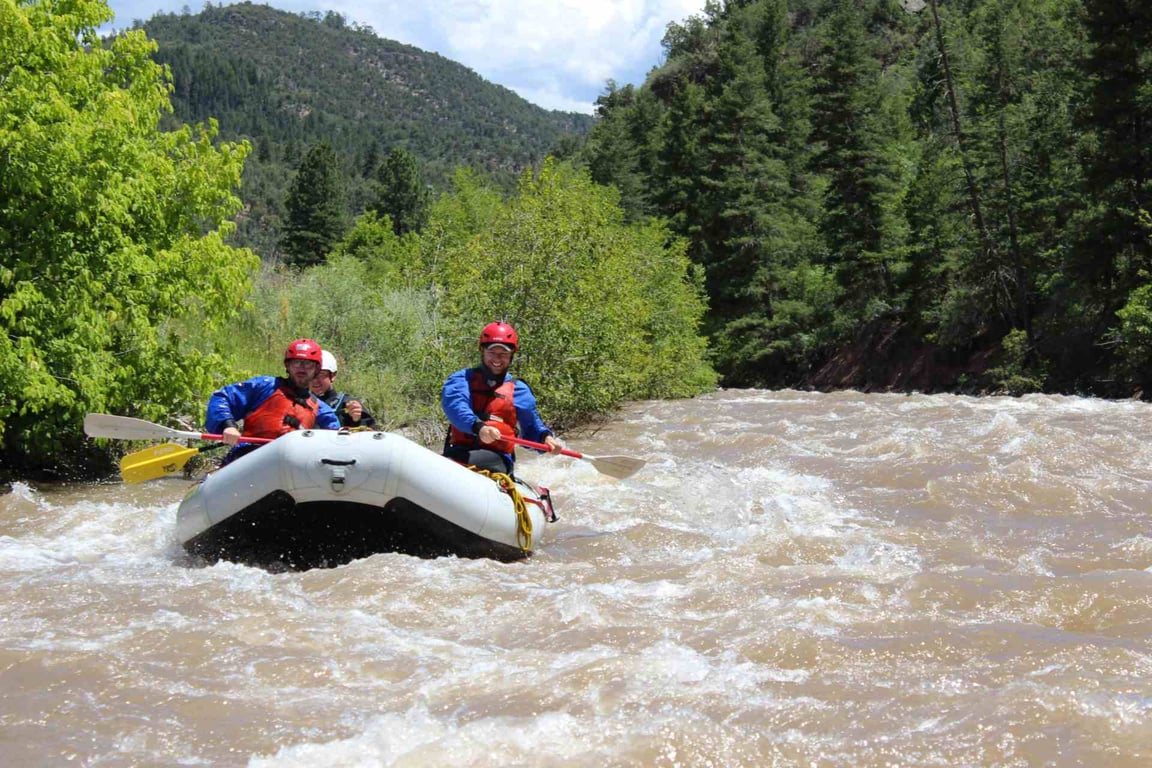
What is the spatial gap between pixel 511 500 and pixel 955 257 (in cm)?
2483

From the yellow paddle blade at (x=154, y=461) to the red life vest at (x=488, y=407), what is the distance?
175 centimetres

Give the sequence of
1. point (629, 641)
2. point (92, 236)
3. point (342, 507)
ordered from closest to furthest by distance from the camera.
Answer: point (629, 641)
point (342, 507)
point (92, 236)

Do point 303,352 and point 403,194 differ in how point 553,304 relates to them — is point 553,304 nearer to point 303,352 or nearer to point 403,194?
point 303,352

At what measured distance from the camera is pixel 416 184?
65500 mm

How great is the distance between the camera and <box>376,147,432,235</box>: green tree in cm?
6512

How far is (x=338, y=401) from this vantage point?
25.6ft

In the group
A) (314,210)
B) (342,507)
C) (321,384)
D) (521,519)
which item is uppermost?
(314,210)

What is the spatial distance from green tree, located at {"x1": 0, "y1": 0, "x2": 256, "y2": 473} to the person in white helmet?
2064mm

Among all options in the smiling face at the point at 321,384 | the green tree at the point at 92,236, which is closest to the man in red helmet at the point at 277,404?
the smiling face at the point at 321,384

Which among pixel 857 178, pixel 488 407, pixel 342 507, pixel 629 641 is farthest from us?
pixel 857 178

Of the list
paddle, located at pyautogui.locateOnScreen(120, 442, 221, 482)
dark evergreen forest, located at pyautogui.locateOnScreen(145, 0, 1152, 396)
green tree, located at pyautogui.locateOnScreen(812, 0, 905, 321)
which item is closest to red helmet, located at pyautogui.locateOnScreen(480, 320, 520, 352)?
paddle, located at pyautogui.locateOnScreen(120, 442, 221, 482)

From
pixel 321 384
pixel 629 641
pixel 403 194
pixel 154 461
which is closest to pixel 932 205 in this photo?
pixel 321 384

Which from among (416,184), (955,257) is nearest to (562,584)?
(955,257)

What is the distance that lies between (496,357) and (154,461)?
230 cm
